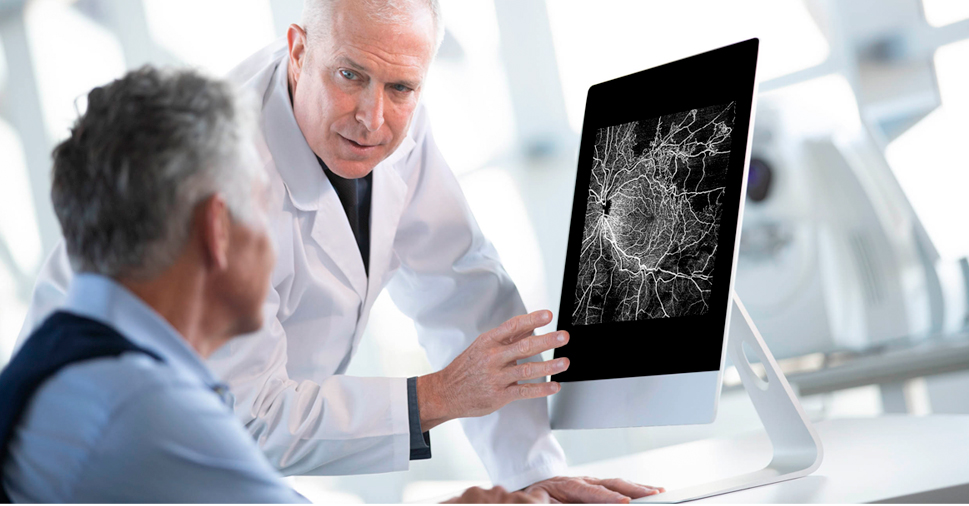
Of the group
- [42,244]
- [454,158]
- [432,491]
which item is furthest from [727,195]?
[42,244]

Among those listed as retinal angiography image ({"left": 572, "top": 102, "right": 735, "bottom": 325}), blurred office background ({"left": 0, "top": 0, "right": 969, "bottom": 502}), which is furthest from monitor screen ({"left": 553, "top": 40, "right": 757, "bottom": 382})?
blurred office background ({"left": 0, "top": 0, "right": 969, "bottom": 502})

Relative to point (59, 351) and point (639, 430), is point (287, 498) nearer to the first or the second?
point (59, 351)

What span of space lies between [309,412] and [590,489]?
17.0 inches

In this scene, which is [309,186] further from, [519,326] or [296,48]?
[519,326]

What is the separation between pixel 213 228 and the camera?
0.65 m

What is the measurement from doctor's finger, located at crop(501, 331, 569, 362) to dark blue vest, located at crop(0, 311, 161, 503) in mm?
636

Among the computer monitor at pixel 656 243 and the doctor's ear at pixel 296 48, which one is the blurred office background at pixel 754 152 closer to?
the computer monitor at pixel 656 243

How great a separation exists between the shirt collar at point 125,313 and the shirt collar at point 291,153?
2.24ft

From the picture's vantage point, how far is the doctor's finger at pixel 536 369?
3.79 ft

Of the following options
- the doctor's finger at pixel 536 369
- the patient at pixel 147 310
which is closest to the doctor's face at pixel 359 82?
the doctor's finger at pixel 536 369

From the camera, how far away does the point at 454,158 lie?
3.36 meters

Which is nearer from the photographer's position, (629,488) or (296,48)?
(629,488)

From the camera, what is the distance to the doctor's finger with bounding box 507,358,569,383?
1.15 metres

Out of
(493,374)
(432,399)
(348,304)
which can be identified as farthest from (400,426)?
(348,304)
